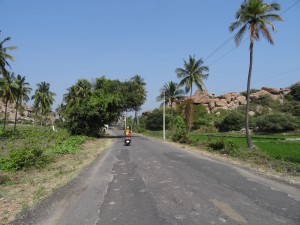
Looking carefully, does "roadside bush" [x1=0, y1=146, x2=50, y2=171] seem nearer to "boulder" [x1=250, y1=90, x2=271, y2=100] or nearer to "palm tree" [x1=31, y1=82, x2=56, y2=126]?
"palm tree" [x1=31, y1=82, x2=56, y2=126]

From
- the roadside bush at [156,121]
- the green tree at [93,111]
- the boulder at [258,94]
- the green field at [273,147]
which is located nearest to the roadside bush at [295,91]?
the boulder at [258,94]

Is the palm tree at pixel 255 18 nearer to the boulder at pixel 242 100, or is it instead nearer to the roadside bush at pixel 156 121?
the roadside bush at pixel 156 121

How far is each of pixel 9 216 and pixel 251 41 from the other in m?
20.1

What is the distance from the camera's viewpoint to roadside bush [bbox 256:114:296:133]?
50.8m

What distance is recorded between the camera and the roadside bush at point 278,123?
5084 cm

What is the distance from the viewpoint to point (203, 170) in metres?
11.8

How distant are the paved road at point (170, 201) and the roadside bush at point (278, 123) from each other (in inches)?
1755

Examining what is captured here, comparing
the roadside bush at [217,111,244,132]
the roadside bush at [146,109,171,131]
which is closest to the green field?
the roadside bush at [217,111,244,132]

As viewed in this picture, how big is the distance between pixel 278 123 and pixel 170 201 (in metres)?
49.3

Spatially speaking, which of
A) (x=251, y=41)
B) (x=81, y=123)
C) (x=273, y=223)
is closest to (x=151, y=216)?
(x=273, y=223)

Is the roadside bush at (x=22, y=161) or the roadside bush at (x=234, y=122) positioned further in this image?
the roadside bush at (x=234, y=122)

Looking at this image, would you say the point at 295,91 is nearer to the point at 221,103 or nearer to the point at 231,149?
the point at 221,103

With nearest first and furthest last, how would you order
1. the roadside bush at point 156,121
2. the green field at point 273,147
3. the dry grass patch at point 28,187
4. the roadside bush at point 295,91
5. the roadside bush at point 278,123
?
the dry grass patch at point 28,187
the green field at point 273,147
the roadside bush at point 278,123
the roadside bush at point 156,121
the roadside bush at point 295,91

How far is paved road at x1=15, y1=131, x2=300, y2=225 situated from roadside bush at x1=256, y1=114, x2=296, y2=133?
146 feet
